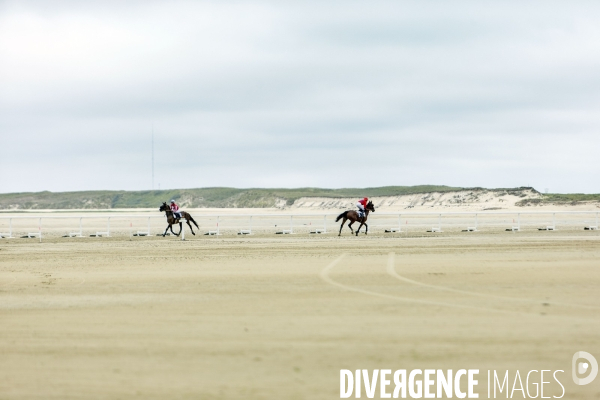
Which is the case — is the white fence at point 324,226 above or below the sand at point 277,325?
above

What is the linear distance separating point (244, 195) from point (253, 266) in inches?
4851

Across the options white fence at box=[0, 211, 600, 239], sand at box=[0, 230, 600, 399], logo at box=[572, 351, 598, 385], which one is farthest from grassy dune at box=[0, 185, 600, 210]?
logo at box=[572, 351, 598, 385]

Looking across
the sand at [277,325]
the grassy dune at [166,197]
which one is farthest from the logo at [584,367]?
the grassy dune at [166,197]

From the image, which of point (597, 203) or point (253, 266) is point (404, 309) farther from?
point (597, 203)

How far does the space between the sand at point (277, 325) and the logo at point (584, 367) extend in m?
0.08

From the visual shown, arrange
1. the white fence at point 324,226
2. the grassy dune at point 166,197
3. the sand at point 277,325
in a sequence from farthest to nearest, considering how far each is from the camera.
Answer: the grassy dune at point 166,197, the white fence at point 324,226, the sand at point 277,325

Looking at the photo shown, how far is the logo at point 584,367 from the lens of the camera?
637 cm

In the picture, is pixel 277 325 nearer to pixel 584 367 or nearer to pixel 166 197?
pixel 584 367

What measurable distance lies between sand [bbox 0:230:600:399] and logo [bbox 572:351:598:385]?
79mm

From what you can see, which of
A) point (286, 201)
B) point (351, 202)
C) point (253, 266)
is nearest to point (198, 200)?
point (286, 201)

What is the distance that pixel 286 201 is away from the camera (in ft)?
376

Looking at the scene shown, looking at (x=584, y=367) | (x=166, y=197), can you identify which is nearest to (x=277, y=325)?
(x=584, y=367)

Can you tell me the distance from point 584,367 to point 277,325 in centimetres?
364

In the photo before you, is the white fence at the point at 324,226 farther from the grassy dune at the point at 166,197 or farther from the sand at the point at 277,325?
the grassy dune at the point at 166,197
